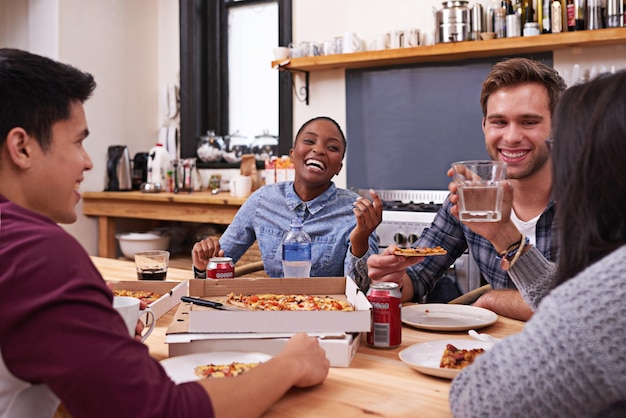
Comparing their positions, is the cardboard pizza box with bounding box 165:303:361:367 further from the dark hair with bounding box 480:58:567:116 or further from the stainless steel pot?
the stainless steel pot

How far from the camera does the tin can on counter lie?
4.66ft

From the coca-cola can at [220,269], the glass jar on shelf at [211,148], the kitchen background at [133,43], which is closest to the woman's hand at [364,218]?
the coca-cola can at [220,269]

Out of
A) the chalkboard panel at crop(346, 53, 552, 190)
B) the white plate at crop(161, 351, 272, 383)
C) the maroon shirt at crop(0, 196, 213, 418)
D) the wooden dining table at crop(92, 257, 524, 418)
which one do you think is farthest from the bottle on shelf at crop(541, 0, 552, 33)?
the maroon shirt at crop(0, 196, 213, 418)

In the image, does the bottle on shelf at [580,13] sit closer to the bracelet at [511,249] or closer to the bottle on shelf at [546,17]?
the bottle on shelf at [546,17]

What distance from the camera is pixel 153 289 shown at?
6.21ft

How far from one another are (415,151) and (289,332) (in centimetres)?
291

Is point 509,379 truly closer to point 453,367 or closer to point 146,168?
point 453,367

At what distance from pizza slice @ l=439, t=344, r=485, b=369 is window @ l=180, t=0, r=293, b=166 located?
3.68m

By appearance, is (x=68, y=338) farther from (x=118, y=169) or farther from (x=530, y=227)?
(x=118, y=169)

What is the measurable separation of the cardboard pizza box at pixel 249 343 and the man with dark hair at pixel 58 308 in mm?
192

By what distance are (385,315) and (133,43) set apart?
4218 millimetres

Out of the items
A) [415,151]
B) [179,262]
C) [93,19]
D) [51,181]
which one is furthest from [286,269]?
[93,19]

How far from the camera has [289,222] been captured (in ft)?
8.35

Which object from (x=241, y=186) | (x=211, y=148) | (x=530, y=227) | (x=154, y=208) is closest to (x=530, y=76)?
(x=530, y=227)
